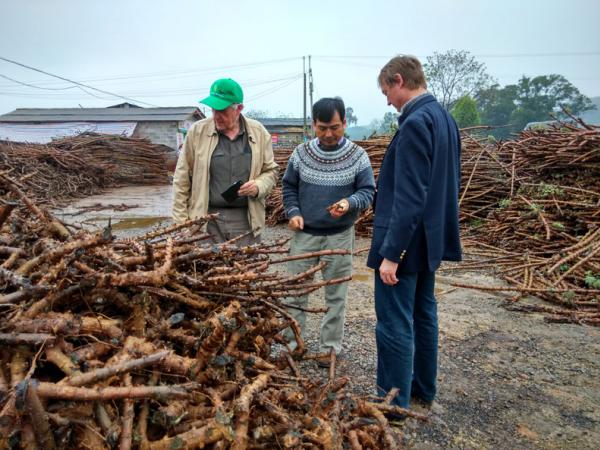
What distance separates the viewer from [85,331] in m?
1.30

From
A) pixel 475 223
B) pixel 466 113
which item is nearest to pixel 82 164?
pixel 475 223

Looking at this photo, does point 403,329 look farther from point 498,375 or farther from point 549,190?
point 549,190

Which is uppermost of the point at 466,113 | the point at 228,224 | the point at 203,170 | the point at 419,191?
the point at 466,113

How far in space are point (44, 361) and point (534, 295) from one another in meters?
4.78

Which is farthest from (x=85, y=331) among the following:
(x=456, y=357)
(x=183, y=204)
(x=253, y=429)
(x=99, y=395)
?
(x=456, y=357)

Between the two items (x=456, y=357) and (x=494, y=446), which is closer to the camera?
(x=494, y=446)

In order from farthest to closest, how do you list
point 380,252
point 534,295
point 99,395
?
point 534,295, point 380,252, point 99,395

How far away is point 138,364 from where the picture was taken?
1.18m

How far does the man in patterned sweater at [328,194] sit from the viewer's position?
9.41 ft

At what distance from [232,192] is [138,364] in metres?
1.79

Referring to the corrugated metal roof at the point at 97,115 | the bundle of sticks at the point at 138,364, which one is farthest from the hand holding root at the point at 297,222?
the corrugated metal roof at the point at 97,115

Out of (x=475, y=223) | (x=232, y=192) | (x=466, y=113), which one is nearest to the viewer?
(x=232, y=192)

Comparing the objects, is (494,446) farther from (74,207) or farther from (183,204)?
(74,207)

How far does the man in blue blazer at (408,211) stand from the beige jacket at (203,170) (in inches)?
39.5
